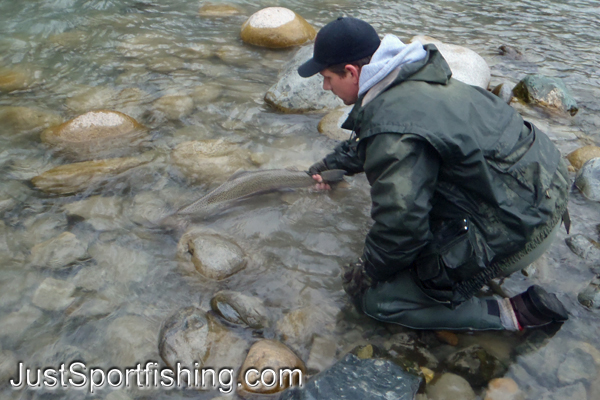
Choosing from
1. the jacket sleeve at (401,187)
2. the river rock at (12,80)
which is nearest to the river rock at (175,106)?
the river rock at (12,80)

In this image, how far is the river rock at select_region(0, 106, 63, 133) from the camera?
5965 millimetres

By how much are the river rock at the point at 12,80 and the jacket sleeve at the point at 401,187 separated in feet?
20.1

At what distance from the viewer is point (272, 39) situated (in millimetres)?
8516

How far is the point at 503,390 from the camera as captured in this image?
125 inches

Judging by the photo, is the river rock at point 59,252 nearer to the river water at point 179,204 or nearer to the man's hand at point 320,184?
the river water at point 179,204

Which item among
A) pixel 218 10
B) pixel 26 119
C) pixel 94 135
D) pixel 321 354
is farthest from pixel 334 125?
pixel 218 10

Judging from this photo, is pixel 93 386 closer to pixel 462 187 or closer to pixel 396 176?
pixel 396 176

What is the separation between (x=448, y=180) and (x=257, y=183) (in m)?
2.35

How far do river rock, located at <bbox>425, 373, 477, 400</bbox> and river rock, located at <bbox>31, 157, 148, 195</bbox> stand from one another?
375 cm

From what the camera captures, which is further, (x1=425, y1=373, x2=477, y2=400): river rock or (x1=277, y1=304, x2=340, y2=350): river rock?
(x1=277, y1=304, x2=340, y2=350): river rock

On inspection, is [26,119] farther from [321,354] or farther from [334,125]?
[321,354]

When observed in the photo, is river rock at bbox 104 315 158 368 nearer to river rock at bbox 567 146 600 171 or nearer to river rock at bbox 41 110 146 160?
river rock at bbox 41 110 146 160

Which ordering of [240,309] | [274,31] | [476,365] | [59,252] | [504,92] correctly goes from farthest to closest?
1. [274,31]
2. [504,92]
3. [59,252]
4. [240,309]
5. [476,365]

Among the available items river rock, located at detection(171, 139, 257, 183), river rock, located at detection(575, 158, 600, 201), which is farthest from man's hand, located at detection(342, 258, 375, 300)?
river rock, located at detection(575, 158, 600, 201)
